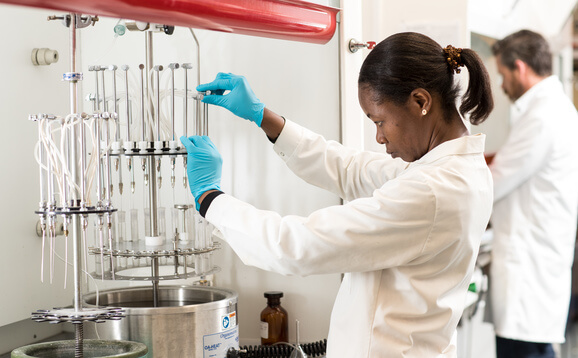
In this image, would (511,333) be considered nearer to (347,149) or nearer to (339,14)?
(347,149)

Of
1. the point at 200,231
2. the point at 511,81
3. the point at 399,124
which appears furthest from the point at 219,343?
the point at 511,81

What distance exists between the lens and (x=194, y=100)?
1.54m

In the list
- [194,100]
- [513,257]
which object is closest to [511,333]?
[513,257]

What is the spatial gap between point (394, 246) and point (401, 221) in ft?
0.17

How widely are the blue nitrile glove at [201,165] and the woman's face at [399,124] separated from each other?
0.34 metres

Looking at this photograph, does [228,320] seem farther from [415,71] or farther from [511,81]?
[511,81]

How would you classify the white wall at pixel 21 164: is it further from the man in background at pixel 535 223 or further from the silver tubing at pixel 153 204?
the man in background at pixel 535 223

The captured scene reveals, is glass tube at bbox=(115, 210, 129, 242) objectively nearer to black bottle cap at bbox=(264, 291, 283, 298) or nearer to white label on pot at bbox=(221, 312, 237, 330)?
white label on pot at bbox=(221, 312, 237, 330)

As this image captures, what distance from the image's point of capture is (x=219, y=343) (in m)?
1.48

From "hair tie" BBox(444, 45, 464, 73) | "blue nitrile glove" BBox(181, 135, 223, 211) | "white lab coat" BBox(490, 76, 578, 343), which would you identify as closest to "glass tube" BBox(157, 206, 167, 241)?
"blue nitrile glove" BBox(181, 135, 223, 211)

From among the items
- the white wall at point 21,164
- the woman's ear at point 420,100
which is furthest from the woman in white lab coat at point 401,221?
the white wall at point 21,164

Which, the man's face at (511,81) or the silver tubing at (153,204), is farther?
the man's face at (511,81)

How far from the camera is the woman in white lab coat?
4.16 feet

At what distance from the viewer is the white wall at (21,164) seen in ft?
5.22
